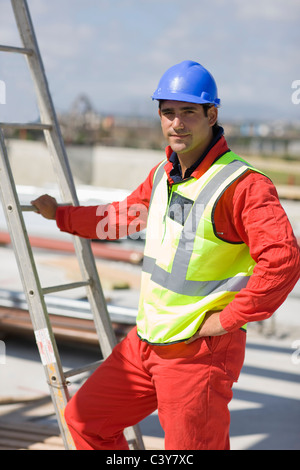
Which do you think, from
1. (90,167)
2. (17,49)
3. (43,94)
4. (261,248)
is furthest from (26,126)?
(90,167)

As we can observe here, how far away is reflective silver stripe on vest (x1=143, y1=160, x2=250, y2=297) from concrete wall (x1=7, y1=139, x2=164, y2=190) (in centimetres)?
2117

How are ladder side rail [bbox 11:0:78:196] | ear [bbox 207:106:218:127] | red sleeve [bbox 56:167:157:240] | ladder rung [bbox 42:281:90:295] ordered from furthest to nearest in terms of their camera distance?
ladder side rail [bbox 11:0:78:196], ladder rung [bbox 42:281:90:295], red sleeve [bbox 56:167:157:240], ear [bbox 207:106:218:127]

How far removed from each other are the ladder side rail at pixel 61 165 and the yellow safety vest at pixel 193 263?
2.98ft

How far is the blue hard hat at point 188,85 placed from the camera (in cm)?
264

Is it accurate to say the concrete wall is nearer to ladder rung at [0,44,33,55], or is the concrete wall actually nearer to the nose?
ladder rung at [0,44,33,55]

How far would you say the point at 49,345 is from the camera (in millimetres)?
3277

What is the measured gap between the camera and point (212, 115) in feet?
9.01

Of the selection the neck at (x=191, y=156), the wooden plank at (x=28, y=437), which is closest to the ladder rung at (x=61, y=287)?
the neck at (x=191, y=156)

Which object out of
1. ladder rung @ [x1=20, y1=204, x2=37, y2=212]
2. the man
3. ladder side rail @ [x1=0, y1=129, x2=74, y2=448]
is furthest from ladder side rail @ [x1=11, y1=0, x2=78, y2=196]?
the man

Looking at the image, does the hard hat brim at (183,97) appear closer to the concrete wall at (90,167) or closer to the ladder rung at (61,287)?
the ladder rung at (61,287)

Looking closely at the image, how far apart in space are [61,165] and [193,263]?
1.35 metres

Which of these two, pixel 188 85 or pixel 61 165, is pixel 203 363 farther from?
pixel 61 165

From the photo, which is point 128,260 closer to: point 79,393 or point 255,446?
point 255,446

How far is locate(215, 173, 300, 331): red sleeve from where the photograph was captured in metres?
2.41
